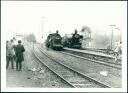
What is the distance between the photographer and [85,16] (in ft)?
25.0

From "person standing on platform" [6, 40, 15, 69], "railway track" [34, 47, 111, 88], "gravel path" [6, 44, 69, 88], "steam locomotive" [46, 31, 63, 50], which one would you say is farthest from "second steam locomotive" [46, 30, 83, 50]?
Answer: "person standing on platform" [6, 40, 15, 69]

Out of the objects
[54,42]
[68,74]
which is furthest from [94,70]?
[54,42]

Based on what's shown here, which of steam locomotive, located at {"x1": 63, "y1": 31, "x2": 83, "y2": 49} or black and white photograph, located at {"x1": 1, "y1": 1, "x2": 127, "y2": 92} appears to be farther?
steam locomotive, located at {"x1": 63, "y1": 31, "x2": 83, "y2": 49}

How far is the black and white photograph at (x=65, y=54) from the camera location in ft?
24.0

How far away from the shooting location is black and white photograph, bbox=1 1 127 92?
24.0ft

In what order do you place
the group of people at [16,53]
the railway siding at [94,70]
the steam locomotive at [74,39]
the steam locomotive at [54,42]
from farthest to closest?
the steam locomotive at [74,39] < the steam locomotive at [54,42] < the group of people at [16,53] < the railway siding at [94,70]

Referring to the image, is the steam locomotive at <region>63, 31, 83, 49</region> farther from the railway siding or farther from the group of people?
the group of people

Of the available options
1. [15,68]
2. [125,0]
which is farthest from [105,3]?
[15,68]

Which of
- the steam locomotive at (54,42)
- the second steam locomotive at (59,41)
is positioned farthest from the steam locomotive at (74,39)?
the steam locomotive at (54,42)

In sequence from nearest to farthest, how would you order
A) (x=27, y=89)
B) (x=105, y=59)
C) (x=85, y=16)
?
1. (x=27, y=89)
2. (x=85, y=16)
3. (x=105, y=59)

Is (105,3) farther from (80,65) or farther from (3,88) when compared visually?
(3,88)

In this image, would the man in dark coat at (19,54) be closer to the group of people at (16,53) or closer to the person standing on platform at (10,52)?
the group of people at (16,53)

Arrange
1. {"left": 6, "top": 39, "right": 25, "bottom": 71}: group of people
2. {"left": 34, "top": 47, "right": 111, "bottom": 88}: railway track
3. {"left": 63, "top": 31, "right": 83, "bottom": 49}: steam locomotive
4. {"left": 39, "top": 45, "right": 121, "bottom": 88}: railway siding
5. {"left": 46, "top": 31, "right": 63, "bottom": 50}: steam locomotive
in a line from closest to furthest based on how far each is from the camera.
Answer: {"left": 34, "top": 47, "right": 111, "bottom": 88}: railway track < {"left": 39, "top": 45, "right": 121, "bottom": 88}: railway siding < {"left": 6, "top": 39, "right": 25, "bottom": 71}: group of people < {"left": 46, "top": 31, "right": 63, "bottom": 50}: steam locomotive < {"left": 63, "top": 31, "right": 83, "bottom": 49}: steam locomotive

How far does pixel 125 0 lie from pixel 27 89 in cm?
251
